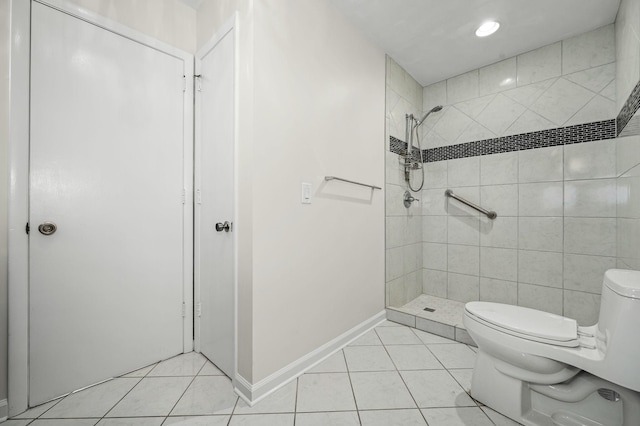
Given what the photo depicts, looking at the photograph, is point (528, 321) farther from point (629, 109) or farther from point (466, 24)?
point (466, 24)

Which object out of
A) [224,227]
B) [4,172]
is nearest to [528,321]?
[224,227]

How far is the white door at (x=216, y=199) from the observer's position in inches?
55.7

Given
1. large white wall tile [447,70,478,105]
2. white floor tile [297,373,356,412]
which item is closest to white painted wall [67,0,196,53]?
white floor tile [297,373,356,412]

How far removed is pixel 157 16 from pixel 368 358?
2.42 m

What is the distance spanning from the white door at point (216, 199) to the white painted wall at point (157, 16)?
157 millimetres

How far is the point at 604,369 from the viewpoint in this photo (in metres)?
0.92

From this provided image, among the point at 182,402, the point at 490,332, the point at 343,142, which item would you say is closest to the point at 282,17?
the point at 343,142

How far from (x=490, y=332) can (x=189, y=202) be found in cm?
178

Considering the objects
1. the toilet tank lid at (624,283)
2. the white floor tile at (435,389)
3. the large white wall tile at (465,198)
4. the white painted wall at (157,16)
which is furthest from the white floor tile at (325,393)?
the white painted wall at (157,16)

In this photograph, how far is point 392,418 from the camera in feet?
3.81

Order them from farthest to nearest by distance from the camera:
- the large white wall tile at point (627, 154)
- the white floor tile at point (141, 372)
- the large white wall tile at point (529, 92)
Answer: the large white wall tile at point (529, 92) < the white floor tile at point (141, 372) < the large white wall tile at point (627, 154)

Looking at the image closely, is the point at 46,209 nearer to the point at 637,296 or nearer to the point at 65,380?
the point at 65,380

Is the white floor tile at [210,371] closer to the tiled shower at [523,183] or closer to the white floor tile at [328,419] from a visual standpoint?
the white floor tile at [328,419]

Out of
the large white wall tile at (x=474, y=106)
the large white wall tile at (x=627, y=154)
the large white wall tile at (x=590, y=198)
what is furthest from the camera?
the large white wall tile at (x=474, y=106)
